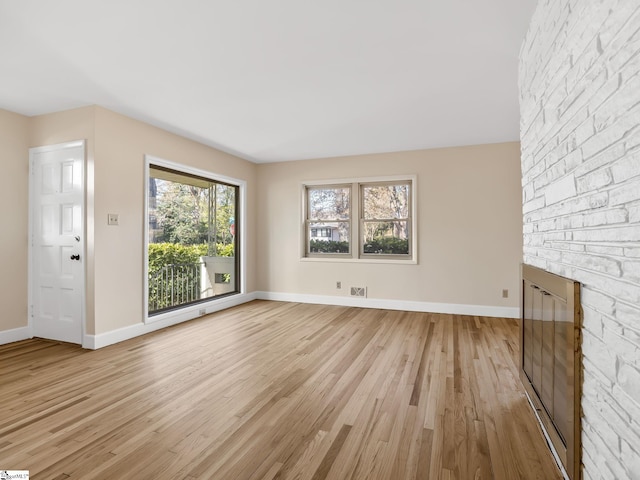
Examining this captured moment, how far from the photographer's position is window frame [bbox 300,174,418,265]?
536cm

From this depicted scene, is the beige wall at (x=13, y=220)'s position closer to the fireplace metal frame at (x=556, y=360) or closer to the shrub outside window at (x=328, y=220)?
the shrub outside window at (x=328, y=220)

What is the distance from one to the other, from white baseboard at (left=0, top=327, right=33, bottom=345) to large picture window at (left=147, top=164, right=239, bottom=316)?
1281mm

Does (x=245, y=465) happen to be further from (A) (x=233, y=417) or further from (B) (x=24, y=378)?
(B) (x=24, y=378)

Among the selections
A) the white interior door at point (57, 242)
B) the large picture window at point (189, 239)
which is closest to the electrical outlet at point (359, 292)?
the large picture window at point (189, 239)

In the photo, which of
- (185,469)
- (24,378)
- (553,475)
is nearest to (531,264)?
(553,475)

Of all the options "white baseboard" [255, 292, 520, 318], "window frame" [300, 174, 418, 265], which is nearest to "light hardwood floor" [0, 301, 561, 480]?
"white baseboard" [255, 292, 520, 318]

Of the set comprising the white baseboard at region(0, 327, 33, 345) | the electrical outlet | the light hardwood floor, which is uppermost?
the electrical outlet

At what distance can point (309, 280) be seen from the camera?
5973 mm

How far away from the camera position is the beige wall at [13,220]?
147 inches

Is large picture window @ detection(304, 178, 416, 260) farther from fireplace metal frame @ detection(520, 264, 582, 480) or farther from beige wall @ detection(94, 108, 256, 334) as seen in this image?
fireplace metal frame @ detection(520, 264, 582, 480)

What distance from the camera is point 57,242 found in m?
3.82

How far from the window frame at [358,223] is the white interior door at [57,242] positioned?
329 cm

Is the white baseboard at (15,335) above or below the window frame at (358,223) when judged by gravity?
below

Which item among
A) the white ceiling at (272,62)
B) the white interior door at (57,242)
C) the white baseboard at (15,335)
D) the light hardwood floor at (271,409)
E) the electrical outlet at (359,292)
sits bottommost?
the light hardwood floor at (271,409)
